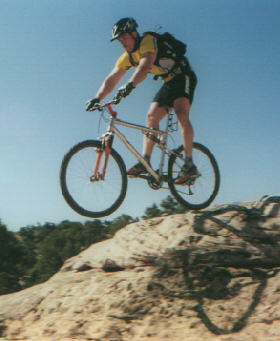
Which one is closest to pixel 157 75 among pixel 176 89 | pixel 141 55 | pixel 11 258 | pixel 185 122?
pixel 176 89

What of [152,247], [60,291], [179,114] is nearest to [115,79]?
[179,114]

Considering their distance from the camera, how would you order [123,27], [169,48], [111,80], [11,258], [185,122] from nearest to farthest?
[123,27]
[169,48]
[111,80]
[185,122]
[11,258]

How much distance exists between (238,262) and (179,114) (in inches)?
111

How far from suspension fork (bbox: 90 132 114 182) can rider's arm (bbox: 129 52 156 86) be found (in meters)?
0.95

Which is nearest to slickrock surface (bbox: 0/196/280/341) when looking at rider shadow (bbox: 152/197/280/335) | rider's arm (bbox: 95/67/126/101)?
rider shadow (bbox: 152/197/280/335)

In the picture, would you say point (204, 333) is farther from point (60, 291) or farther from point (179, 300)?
point (60, 291)

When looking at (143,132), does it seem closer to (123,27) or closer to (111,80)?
(111,80)

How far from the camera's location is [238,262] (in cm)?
681

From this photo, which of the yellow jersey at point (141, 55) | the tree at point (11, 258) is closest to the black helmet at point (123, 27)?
the yellow jersey at point (141, 55)

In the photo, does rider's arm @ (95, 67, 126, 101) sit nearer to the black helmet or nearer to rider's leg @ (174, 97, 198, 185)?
the black helmet

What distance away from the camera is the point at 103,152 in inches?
241

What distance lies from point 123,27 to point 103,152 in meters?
1.97

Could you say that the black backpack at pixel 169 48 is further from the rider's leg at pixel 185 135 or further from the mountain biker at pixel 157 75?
the rider's leg at pixel 185 135

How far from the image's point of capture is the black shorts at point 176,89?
680 cm
